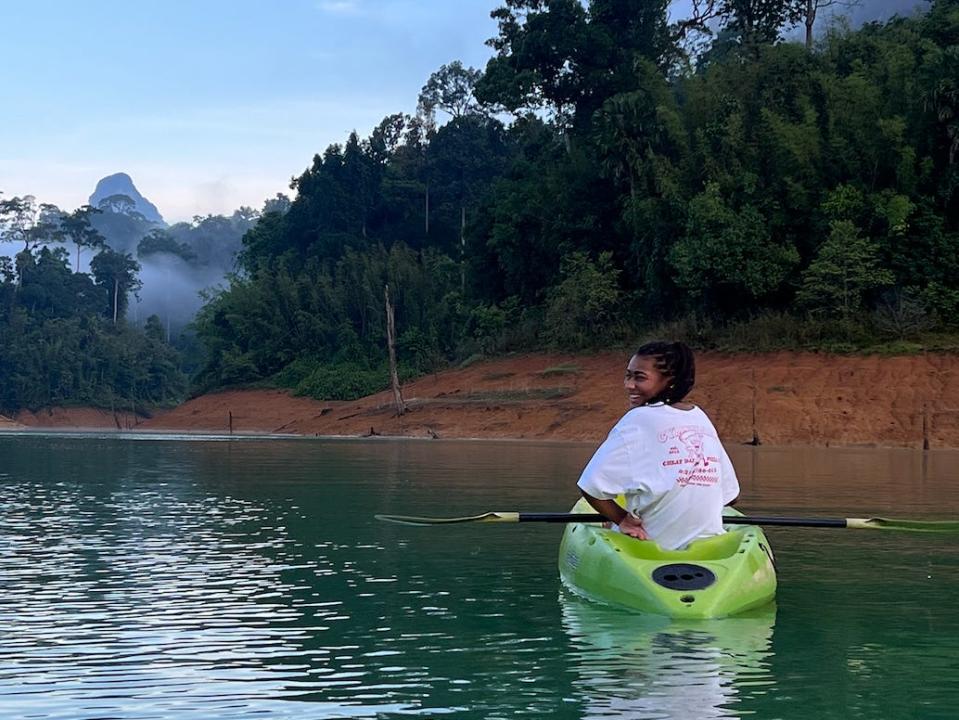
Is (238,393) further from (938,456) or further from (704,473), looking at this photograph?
(704,473)

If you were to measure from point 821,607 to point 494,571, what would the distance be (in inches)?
120

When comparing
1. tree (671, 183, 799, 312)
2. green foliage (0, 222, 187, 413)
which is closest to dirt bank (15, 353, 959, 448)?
tree (671, 183, 799, 312)

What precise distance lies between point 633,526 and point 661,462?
683mm

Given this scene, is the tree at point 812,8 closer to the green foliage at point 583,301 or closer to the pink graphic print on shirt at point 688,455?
the green foliage at point 583,301

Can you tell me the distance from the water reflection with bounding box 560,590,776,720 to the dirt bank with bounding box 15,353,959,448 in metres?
31.2

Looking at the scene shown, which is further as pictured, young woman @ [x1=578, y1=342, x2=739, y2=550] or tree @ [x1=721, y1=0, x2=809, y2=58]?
tree @ [x1=721, y1=0, x2=809, y2=58]

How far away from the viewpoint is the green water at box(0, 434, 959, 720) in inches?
253

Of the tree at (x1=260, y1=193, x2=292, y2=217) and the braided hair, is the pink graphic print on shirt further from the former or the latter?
the tree at (x1=260, y1=193, x2=292, y2=217)

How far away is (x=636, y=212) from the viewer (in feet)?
166

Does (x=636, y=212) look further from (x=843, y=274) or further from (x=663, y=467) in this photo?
(x=663, y=467)

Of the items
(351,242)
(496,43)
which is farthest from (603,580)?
(351,242)

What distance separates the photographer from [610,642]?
790 cm

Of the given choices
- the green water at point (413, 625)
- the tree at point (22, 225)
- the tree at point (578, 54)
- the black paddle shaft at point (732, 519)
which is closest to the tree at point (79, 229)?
the tree at point (22, 225)

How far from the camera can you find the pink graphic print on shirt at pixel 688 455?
8328 mm
